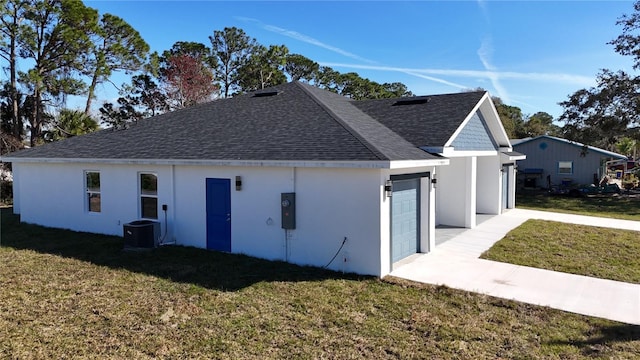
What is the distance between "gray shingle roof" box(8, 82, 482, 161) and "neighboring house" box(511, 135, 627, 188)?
65.2ft

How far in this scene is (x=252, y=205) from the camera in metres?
9.70

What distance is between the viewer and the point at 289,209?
900cm

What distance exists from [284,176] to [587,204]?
2071 cm

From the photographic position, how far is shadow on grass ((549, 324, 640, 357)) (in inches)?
207

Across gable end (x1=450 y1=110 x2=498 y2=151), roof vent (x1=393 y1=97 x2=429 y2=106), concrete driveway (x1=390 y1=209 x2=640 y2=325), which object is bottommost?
concrete driveway (x1=390 y1=209 x2=640 y2=325)

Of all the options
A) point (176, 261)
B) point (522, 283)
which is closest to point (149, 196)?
point (176, 261)

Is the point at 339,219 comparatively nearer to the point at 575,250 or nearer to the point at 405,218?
the point at 405,218

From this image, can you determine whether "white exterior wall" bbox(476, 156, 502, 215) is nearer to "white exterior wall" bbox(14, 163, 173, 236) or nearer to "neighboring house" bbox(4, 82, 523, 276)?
"neighboring house" bbox(4, 82, 523, 276)

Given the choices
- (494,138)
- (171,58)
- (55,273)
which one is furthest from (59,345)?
(171,58)

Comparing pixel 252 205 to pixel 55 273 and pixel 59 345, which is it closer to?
pixel 55 273

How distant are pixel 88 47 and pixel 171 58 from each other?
313 inches

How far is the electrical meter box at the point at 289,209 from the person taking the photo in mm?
8977

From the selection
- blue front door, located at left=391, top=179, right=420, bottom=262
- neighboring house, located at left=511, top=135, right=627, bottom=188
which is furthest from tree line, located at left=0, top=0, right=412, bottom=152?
neighboring house, located at left=511, top=135, right=627, bottom=188

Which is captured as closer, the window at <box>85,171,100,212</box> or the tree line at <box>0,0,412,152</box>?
the window at <box>85,171,100,212</box>
